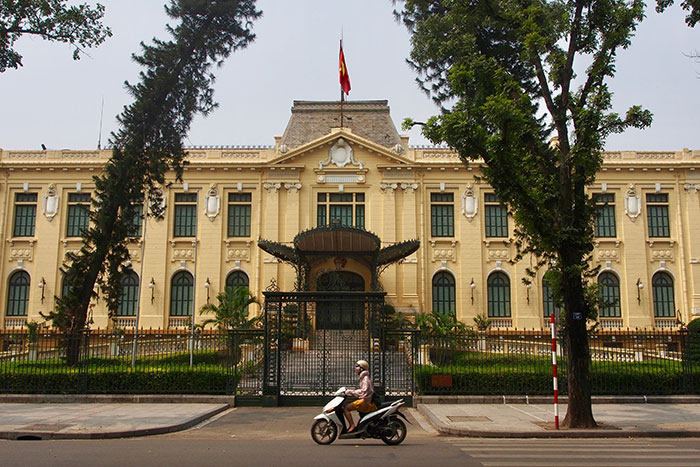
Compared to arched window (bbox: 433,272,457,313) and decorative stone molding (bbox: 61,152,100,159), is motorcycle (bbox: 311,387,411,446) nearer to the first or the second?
arched window (bbox: 433,272,457,313)

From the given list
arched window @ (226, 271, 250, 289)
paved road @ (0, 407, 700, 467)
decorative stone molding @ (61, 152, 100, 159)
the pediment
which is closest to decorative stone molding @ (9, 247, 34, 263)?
decorative stone molding @ (61, 152, 100, 159)

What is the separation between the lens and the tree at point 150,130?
64.7 ft

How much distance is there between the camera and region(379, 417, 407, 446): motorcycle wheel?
966cm

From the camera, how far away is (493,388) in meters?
14.9

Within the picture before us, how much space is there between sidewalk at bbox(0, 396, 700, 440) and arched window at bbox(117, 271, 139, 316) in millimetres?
16859

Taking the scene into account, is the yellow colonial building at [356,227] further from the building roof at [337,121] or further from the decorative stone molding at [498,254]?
the building roof at [337,121]

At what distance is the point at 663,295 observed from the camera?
3172 centimetres

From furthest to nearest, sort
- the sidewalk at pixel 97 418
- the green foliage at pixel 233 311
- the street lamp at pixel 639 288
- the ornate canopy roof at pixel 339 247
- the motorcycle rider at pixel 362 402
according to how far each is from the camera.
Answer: the street lamp at pixel 639 288 → the ornate canopy roof at pixel 339 247 → the green foliage at pixel 233 311 → the sidewalk at pixel 97 418 → the motorcycle rider at pixel 362 402

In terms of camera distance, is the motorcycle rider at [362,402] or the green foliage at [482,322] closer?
the motorcycle rider at [362,402]

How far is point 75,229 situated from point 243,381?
2113 cm

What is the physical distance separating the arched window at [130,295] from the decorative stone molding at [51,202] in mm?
5504

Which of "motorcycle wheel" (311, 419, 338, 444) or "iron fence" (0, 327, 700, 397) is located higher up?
"iron fence" (0, 327, 700, 397)

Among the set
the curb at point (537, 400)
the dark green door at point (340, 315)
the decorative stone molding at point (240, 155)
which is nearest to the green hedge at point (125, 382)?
the dark green door at point (340, 315)

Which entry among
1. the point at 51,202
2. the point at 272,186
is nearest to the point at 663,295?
the point at 272,186
